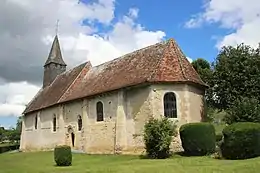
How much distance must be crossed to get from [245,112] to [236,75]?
477cm

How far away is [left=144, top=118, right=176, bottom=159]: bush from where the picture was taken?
2278cm

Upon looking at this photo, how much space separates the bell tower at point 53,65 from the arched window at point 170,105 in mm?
23301

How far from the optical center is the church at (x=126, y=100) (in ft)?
85.8

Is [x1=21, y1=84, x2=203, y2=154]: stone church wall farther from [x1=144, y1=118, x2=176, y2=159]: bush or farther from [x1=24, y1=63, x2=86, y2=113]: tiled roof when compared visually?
[x1=24, y1=63, x2=86, y2=113]: tiled roof

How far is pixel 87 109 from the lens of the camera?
3103 centimetres

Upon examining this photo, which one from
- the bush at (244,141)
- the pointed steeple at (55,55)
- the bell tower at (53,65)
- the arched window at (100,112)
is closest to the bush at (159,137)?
the bush at (244,141)

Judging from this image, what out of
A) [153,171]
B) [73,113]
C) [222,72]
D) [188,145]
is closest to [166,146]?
[188,145]

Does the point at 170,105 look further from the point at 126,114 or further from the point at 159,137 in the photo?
the point at 159,137

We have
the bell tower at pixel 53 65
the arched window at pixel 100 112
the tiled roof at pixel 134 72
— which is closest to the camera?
the tiled roof at pixel 134 72

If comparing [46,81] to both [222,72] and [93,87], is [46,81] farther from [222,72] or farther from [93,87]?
[222,72]

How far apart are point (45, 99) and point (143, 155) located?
1929cm

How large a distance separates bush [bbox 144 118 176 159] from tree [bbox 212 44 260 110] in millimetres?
6920

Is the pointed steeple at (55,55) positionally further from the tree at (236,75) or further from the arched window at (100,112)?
the tree at (236,75)

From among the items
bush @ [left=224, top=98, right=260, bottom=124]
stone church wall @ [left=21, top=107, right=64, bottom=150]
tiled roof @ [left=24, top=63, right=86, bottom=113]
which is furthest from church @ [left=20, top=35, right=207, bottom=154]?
bush @ [left=224, top=98, right=260, bottom=124]
